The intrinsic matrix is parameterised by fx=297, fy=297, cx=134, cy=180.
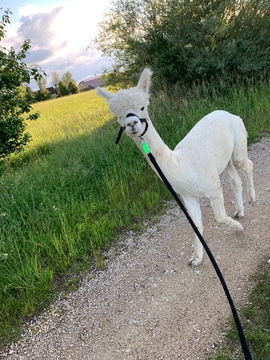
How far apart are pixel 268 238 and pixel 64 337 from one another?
2.24m

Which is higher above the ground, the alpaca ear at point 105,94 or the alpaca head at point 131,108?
the alpaca ear at point 105,94

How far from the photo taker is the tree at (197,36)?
26.1ft

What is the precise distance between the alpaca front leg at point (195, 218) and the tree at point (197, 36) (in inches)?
239

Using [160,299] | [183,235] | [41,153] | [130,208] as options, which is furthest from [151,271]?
[41,153]

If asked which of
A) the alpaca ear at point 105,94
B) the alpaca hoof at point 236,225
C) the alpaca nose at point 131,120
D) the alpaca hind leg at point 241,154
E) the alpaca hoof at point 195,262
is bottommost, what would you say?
the alpaca hoof at point 195,262

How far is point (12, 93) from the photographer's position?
5242 mm

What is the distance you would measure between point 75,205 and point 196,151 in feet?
7.10

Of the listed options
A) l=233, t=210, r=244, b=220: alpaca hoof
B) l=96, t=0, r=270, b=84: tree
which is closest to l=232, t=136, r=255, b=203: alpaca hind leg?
l=233, t=210, r=244, b=220: alpaca hoof

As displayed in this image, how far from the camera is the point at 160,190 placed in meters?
4.55

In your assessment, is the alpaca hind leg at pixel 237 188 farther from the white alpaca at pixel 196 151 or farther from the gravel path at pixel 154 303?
the gravel path at pixel 154 303

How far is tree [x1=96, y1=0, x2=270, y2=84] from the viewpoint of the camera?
7.95 meters

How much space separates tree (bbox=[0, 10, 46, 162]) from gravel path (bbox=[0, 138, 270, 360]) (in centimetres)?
353

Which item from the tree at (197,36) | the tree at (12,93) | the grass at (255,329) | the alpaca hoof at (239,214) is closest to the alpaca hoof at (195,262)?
the grass at (255,329)

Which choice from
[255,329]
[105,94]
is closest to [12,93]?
[105,94]
